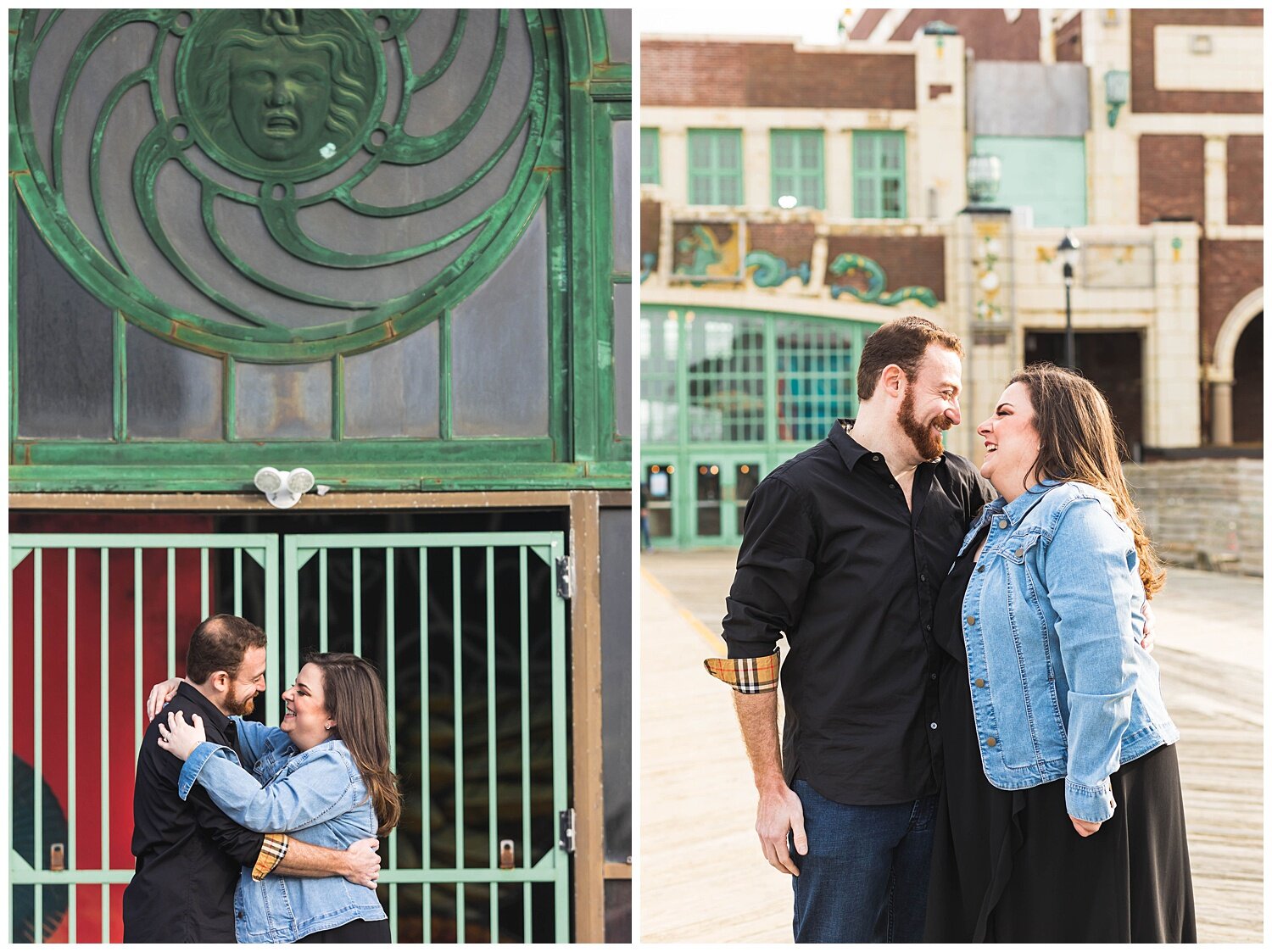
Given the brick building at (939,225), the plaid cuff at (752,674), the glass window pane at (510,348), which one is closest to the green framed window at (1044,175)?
the brick building at (939,225)

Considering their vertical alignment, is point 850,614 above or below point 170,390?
below

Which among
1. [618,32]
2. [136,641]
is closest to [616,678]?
[136,641]

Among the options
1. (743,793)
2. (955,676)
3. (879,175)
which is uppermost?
(879,175)

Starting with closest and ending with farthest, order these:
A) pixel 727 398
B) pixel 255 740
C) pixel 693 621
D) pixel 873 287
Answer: pixel 255 740
pixel 693 621
pixel 873 287
pixel 727 398

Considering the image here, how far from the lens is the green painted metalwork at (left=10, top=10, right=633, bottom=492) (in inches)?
163

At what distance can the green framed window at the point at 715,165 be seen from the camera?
2491cm

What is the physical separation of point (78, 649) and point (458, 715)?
1.31 metres

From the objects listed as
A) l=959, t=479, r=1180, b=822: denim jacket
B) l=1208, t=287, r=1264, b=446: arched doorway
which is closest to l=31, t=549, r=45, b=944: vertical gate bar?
l=959, t=479, r=1180, b=822: denim jacket

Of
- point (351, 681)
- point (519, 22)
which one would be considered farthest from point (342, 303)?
point (351, 681)

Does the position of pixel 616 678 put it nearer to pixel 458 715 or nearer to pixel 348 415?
pixel 458 715

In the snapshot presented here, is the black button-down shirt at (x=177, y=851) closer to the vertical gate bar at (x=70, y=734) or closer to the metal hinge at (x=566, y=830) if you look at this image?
the vertical gate bar at (x=70, y=734)

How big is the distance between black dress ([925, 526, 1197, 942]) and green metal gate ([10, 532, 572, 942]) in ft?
5.24

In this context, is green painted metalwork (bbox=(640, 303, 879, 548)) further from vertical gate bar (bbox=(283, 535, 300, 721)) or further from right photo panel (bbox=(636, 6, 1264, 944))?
vertical gate bar (bbox=(283, 535, 300, 721))

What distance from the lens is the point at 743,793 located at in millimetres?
6570
